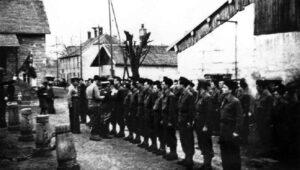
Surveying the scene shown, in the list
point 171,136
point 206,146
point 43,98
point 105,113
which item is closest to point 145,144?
point 171,136

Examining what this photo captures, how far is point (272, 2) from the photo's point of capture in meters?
13.0

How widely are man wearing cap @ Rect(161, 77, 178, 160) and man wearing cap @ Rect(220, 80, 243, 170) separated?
1886 mm

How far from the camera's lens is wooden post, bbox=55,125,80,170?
21.4ft

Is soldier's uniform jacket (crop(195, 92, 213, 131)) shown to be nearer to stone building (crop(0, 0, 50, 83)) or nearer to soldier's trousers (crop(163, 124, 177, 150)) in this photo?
soldier's trousers (crop(163, 124, 177, 150))

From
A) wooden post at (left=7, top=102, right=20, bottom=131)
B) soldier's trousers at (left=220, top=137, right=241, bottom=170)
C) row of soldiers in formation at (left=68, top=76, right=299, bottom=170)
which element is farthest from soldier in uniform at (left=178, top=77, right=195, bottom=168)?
wooden post at (left=7, top=102, right=20, bottom=131)

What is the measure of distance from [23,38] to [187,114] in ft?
77.5


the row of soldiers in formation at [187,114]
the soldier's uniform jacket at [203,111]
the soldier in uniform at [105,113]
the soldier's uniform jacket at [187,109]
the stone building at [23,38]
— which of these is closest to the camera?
the row of soldiers in formation at [187,114]

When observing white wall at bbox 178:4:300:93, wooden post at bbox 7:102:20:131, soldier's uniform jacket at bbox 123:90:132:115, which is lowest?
wooden post at bbox 7:102:20:131

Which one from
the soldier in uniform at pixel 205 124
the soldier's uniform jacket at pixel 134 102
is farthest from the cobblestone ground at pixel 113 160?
the soldier's uniform jacket at pixel 134 102

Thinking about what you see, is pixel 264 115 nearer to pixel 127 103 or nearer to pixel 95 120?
pixel 127 103

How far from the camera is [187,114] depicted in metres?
8.15

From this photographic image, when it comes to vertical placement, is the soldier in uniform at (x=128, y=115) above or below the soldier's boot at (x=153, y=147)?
above

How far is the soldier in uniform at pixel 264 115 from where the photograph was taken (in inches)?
372

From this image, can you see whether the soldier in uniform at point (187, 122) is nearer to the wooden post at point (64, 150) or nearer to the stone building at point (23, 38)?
the wooden post at point (64, 150)
